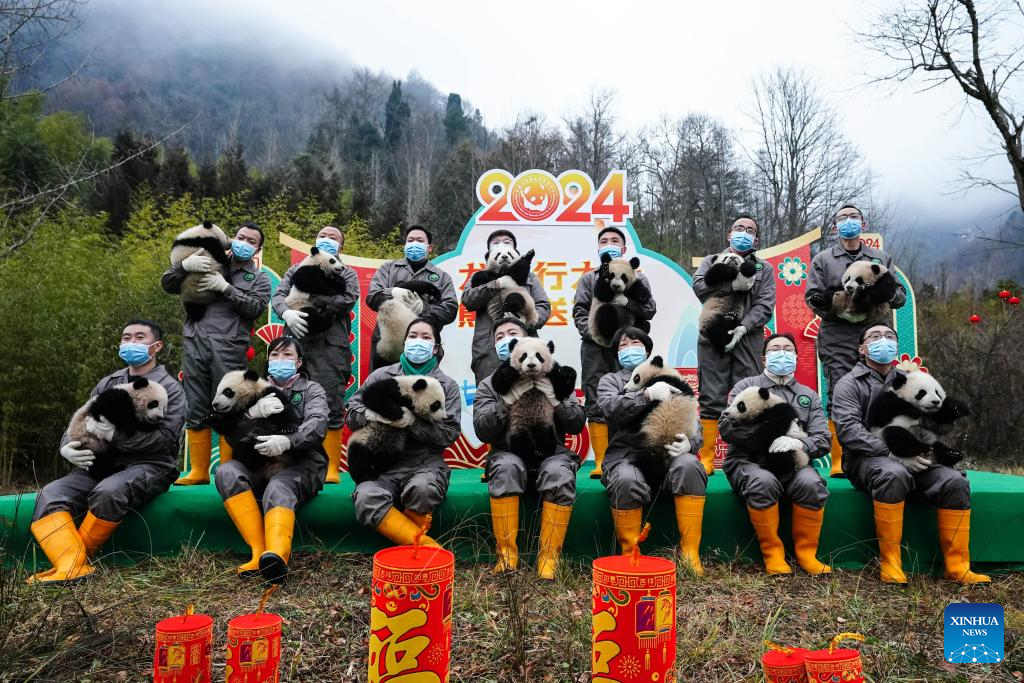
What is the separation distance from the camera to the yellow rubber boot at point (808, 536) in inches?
161

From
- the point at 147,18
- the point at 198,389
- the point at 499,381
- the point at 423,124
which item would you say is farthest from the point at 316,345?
the point at 147,18

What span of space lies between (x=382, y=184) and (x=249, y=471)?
32083mm

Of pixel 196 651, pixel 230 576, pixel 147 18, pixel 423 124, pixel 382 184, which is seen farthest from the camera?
pixel 147 18

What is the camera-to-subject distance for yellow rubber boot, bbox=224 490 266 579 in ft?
12.7

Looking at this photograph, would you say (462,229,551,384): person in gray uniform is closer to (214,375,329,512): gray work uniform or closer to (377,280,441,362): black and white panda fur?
(377,280,441,362): black and white panda fur

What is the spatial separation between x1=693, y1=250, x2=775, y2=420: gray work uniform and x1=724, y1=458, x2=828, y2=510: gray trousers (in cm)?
115

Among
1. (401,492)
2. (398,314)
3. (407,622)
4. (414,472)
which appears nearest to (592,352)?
(398,314)

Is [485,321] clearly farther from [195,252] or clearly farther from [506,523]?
[195,252]

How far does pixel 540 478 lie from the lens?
13.5 feet

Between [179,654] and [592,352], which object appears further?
[592,352]

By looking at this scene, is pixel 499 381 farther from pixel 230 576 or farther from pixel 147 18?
pixel 147 18

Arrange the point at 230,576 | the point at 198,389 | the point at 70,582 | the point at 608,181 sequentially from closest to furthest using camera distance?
the point at 70,582 → the point at 230,576 → the point at 198,389 → the point at 608,181

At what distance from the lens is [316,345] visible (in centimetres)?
522

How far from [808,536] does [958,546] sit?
952mm
